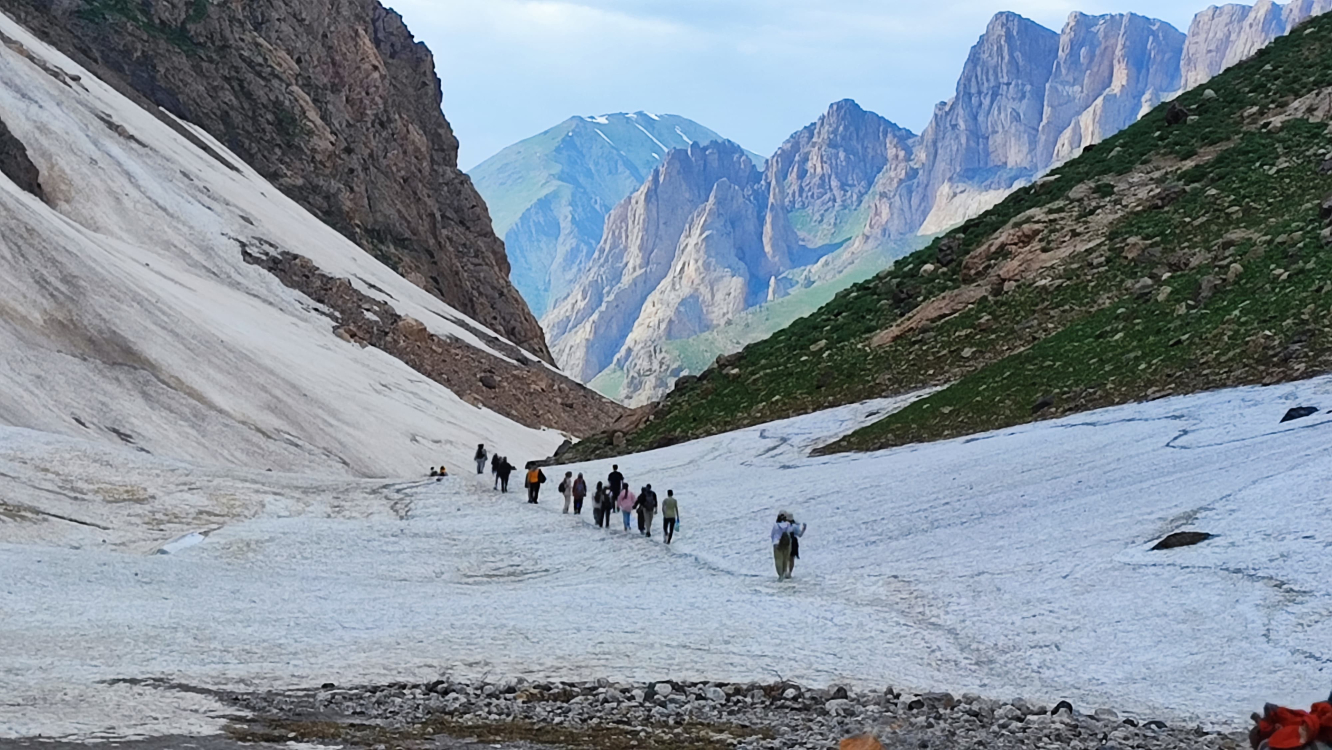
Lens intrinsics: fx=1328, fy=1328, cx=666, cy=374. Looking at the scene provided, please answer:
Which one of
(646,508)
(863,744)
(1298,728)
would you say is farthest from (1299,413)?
(1298,728)

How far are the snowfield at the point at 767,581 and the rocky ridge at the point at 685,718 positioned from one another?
0.80 metres

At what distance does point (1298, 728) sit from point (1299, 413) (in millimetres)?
22095

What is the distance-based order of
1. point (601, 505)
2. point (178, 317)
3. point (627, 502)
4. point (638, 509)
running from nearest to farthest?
point (638, 509), point (627, 502), point (601, 505), point (178, 317)

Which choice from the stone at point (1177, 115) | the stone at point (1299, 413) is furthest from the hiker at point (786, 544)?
the stone at point (1177, 115)

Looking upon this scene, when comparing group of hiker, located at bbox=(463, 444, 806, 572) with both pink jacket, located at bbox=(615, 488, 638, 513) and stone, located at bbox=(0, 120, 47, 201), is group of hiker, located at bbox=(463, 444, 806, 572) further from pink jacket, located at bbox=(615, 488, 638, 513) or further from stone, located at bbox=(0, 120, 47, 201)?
stone, located at bbox=(0, 120, 47, 201)

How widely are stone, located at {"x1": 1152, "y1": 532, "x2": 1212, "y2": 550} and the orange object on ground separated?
44.7 ft

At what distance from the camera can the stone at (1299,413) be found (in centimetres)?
2750

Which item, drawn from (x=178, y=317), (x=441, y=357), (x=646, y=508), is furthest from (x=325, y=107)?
(x=646, y=508)

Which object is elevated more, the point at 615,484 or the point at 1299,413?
the point at 1299,413

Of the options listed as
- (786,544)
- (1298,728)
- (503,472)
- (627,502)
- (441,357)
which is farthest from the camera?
(441,357)

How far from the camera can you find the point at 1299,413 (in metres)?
27.7

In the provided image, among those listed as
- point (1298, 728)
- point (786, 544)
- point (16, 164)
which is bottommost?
point (1298, 728)

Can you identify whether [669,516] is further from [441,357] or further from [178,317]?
[441,357]

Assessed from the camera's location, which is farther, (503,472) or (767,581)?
(503,472)
